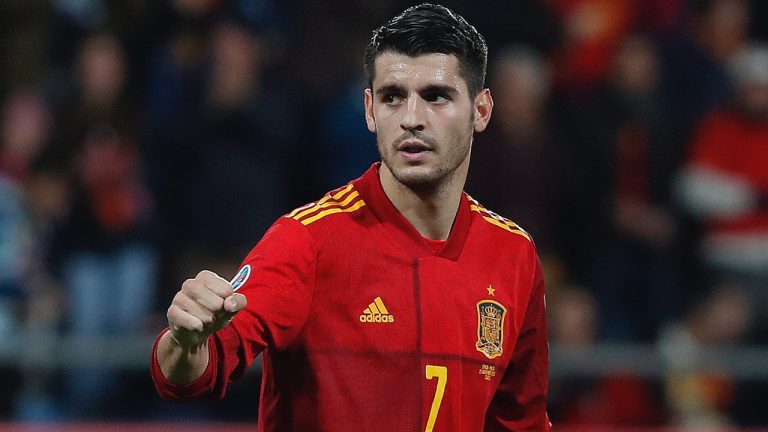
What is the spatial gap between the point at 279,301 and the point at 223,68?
14.4ft

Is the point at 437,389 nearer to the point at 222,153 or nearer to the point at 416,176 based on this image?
the point at 416,176

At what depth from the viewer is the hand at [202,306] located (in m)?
2.74

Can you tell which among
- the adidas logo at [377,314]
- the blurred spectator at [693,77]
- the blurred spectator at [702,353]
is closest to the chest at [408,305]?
the adidas logo at [377,314]

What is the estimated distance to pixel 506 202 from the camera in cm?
741

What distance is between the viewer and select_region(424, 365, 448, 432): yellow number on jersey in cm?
333

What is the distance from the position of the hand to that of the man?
0.87 feet

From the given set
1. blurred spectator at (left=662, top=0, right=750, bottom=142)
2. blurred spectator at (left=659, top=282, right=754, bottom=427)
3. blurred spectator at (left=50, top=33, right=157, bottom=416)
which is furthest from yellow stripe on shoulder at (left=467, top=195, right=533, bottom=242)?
blurred spectator at (left=662, top=0, right=750, bottom=142)

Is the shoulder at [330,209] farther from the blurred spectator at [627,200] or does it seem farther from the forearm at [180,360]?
the blurred spectator at [627,200]

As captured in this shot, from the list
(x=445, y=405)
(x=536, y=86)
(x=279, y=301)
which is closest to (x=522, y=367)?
(x=445, y=405)

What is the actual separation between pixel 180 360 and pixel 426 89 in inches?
37.5

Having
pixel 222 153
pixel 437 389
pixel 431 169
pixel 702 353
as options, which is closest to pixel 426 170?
pixel 431 169

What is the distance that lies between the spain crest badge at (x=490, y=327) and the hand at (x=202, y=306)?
0.85m

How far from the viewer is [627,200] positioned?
7684 mm

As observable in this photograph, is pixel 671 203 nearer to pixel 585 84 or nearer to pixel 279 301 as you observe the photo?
pixel 585 84
